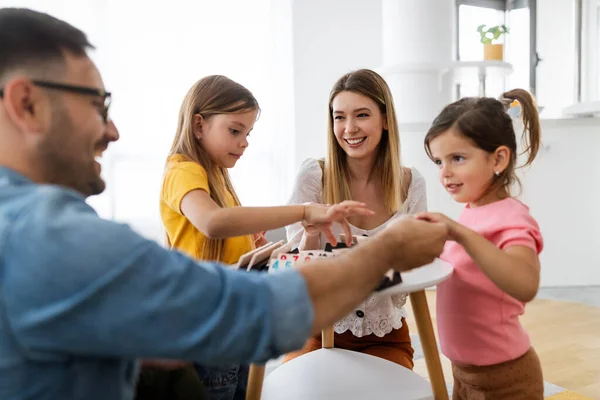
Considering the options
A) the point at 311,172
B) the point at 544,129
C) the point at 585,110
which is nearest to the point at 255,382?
the point at 311,172

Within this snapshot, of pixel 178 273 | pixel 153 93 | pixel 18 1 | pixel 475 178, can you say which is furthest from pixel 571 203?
pixel 18 1

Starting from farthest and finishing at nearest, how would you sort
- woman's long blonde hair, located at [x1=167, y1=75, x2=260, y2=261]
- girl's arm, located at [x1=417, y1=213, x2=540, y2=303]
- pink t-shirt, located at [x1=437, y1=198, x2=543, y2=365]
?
1. woman's long blonde hair, located at [x1=167, y1=75, x2=260, y2=261]
2. pink t-shirt, located at [x1=437, y1=198, x2=543, y2=365]
3. girl's arm, located at [x1=417, y1=213, x2=540, y2=303]

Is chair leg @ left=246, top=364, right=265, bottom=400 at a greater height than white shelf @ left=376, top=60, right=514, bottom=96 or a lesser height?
lesser

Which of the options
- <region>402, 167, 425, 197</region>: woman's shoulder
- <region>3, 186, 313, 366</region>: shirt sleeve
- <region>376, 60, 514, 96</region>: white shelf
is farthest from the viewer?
<region>376, 60, 514, 96</region>: white shelf

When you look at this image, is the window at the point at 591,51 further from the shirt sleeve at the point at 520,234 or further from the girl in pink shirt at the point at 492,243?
the shirt sleeve at the point at 520,234

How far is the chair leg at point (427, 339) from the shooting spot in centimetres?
132

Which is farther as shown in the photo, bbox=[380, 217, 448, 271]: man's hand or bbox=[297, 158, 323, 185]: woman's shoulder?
bbox=[297, 158, 323, 185]: woman's shoulder

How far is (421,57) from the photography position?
11.1 feet

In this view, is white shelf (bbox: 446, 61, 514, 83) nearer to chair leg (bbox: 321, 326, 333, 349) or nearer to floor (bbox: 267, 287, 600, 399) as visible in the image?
floor (bbox: 267, 287, 600, 399)

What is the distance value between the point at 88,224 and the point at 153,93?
3.18 metres

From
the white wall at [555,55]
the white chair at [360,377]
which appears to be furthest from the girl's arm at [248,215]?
the white wall at [555,55]

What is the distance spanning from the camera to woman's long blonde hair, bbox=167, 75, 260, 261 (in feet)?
4.85

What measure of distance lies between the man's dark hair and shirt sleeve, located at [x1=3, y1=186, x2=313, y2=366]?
21cm

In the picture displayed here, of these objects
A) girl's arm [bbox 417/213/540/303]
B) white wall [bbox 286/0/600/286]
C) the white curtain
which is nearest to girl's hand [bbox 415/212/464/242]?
girl's arm [bbox 417/213/540/303]
